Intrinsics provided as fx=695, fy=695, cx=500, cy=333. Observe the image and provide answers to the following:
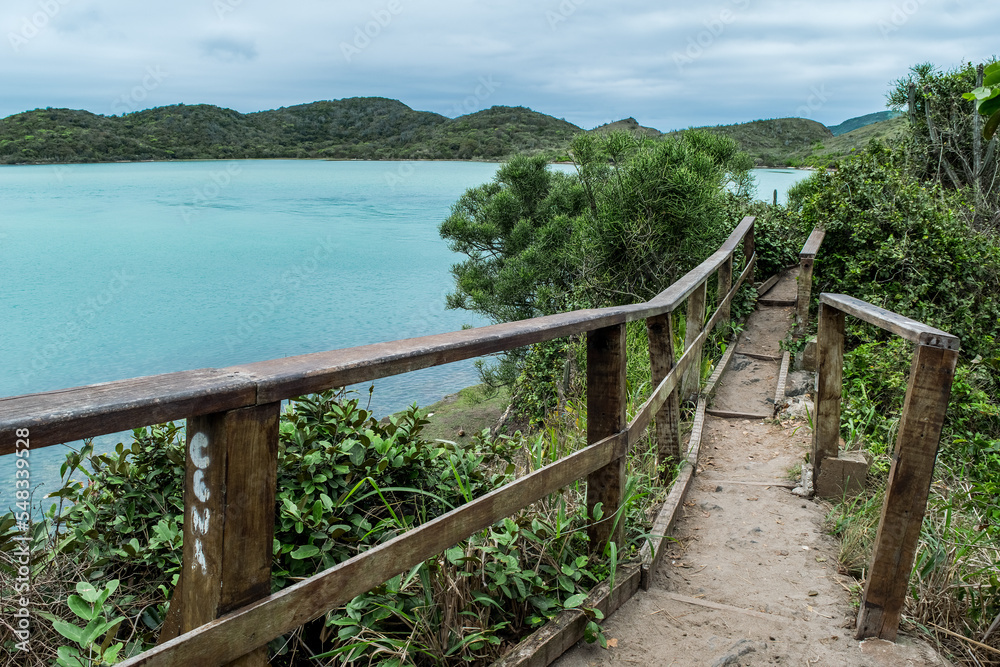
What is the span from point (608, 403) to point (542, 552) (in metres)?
0.61

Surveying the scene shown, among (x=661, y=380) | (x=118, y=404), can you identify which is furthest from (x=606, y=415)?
(x=118, y=404)

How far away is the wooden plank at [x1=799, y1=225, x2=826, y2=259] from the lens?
7.38 metres

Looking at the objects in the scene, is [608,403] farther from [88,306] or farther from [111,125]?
[111,125]

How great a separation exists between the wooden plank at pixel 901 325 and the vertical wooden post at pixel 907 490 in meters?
0.03

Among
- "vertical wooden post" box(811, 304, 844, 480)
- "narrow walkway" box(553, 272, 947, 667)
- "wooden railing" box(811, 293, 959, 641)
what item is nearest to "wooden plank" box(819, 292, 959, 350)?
"wooden railing" box(811, 293, 959, 641)

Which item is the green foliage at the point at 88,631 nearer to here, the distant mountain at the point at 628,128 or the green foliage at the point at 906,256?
the green foliage at the point at 906,256

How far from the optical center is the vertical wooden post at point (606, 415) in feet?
8.58

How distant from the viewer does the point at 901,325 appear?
8.25 ft

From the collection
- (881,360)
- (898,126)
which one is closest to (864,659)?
(881,360)

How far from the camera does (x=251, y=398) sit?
1288 millimetres

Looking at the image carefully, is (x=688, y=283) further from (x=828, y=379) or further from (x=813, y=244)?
(x=813, y=244)

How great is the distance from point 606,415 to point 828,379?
1.57m

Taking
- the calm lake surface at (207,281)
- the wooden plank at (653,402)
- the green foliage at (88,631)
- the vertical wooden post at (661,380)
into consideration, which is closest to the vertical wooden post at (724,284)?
the wooden plank at (653,402)

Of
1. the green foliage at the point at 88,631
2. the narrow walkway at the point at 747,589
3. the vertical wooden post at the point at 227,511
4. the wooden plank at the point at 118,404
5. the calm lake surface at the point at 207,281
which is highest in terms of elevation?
the wooden plank at the point at 118,404
